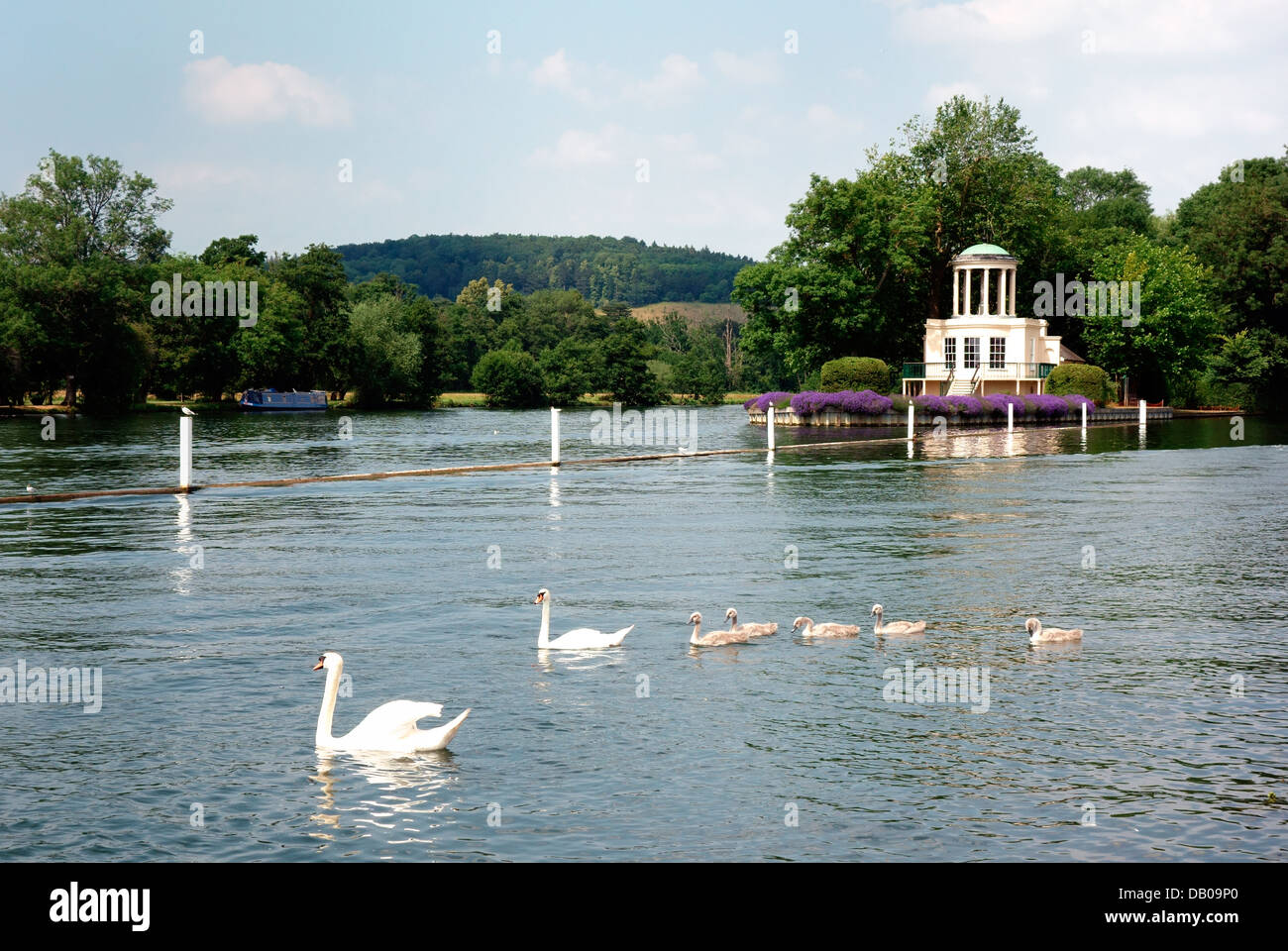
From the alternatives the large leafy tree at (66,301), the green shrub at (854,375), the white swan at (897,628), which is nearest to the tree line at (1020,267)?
the green shrub at (854,375)

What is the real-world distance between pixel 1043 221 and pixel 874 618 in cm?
9966

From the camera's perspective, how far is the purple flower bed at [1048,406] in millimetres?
86000

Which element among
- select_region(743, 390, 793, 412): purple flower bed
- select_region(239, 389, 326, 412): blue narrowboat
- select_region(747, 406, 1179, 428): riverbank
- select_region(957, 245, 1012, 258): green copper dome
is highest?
select_region(957, 245, 1012, 258): green copper dome

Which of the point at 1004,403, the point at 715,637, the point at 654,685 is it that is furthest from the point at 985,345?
the point at 654,685

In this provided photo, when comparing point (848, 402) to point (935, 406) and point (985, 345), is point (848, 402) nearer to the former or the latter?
point (935, 406)

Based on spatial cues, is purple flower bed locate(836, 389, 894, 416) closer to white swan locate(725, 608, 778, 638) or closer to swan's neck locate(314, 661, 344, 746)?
Result: white swan locate(725, 608, 778, 638)

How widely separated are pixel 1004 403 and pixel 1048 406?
3.49 meters

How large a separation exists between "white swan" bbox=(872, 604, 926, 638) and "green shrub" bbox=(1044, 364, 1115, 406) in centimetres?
8034

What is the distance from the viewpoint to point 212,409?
131m

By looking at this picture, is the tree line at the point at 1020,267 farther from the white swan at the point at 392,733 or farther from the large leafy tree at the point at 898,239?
the white swan at the point at 392,733

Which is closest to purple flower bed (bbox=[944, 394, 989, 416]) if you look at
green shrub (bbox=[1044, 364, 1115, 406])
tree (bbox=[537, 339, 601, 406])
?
green shrub (bbox=[1044, 364, 1115, 406])

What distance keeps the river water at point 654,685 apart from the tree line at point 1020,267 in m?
66.2

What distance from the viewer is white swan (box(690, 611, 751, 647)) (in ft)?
53.4
